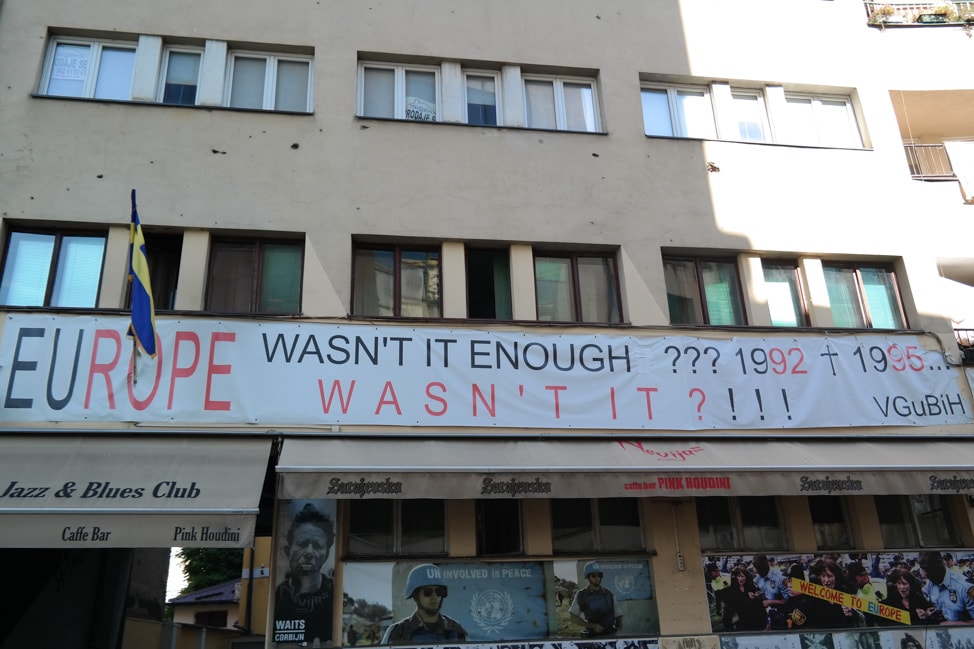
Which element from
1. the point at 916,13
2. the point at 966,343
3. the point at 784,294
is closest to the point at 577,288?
the point at 784,294

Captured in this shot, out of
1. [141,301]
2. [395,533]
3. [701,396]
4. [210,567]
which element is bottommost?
[395,533]

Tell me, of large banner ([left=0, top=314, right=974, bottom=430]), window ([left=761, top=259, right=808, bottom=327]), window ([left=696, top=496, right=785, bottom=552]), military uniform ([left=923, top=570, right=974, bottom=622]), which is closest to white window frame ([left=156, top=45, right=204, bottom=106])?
large banner ([left=0, top=314, right=974, bottom=430])

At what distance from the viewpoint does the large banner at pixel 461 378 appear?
8.32 meters

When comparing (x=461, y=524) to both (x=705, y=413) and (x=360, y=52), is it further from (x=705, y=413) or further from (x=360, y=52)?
(x=360, y=52)

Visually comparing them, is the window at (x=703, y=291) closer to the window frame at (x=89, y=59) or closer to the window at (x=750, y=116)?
the window at (x=750, y=116)

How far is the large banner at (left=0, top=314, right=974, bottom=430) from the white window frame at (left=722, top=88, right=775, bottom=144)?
319cm

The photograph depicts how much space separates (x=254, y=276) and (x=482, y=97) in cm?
410

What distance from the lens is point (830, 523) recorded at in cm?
945

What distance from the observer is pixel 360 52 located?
34.6 feet

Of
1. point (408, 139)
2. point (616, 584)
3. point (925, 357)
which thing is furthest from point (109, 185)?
point (925, 357)

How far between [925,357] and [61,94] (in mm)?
11673

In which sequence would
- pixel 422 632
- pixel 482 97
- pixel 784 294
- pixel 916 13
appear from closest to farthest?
pixel 422 632
pixel 784 294
pixel 482 97
pixel 916 13

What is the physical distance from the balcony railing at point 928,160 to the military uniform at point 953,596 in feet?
21.6

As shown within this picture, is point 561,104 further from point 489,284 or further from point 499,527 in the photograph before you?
point 499,527
